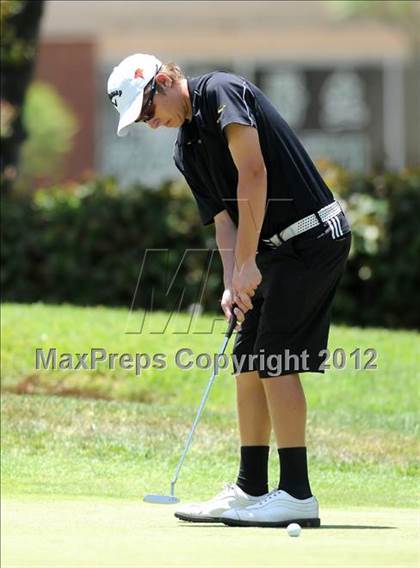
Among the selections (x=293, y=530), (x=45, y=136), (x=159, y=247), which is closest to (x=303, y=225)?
(x=293, y=530)

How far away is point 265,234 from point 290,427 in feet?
2.60

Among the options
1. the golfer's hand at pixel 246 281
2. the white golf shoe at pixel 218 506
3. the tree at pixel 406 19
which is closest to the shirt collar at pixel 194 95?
the golfer's hand at pixel 246 281

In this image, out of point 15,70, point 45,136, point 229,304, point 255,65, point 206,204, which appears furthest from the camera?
point 255,65

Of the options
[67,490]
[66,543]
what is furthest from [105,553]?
[67,490]

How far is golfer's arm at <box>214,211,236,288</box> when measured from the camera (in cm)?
587

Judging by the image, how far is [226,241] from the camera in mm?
5918

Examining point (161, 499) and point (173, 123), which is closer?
point (173, 123)

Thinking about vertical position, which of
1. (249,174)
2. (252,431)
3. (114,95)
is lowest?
(252,431)

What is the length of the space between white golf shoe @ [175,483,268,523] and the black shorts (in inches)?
20.8

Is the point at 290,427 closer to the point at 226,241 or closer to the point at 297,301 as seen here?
the point at 297,301

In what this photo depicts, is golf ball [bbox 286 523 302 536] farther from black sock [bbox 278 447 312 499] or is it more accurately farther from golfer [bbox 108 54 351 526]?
black sock [bbox 278 447 312 499]

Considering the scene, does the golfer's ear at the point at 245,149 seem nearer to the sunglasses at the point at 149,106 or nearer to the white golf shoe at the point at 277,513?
the sunglasses at the point at 149,106

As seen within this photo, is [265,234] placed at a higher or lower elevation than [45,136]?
higher

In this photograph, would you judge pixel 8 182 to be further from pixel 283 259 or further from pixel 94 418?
pixel 283 259
